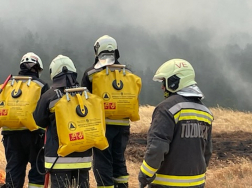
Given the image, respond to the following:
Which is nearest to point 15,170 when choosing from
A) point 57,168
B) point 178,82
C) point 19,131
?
point 19,131

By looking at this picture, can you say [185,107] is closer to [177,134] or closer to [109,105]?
[177,134]

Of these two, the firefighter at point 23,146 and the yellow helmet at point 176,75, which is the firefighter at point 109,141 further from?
the yellow helmet at point 176,75

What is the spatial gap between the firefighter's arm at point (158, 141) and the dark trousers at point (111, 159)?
1449mm

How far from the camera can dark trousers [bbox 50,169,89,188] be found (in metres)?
3.77

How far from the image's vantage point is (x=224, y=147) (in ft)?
31.6

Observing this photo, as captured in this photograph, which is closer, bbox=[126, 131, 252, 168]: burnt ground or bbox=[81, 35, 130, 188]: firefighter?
bbox=[81, 35, 130, 188]: firefighter

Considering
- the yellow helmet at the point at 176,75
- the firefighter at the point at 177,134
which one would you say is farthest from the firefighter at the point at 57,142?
the yellow helmet at the point at 176,75

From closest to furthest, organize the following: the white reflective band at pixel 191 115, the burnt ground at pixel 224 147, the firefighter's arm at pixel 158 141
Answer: the firefighter's arm at pixel 158 141, the white reflective band at pixel 191 115, the burnt ground at pixel 224 147

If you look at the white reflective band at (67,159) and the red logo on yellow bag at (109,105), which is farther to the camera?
the red logo on yellow bag at (109,105)

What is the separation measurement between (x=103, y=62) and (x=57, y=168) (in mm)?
1473

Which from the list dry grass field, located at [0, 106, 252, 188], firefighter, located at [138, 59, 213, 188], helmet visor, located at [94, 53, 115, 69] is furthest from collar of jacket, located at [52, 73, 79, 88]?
dry grass field, located at [0, 106, 252, 188]

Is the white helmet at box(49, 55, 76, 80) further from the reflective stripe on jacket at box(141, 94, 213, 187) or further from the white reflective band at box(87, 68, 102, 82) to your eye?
the reflective stripe on jacket at box(141, 94, 213, 187)

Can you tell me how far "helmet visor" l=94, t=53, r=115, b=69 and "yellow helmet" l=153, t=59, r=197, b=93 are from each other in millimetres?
1386

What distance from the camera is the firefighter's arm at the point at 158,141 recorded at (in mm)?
2930
